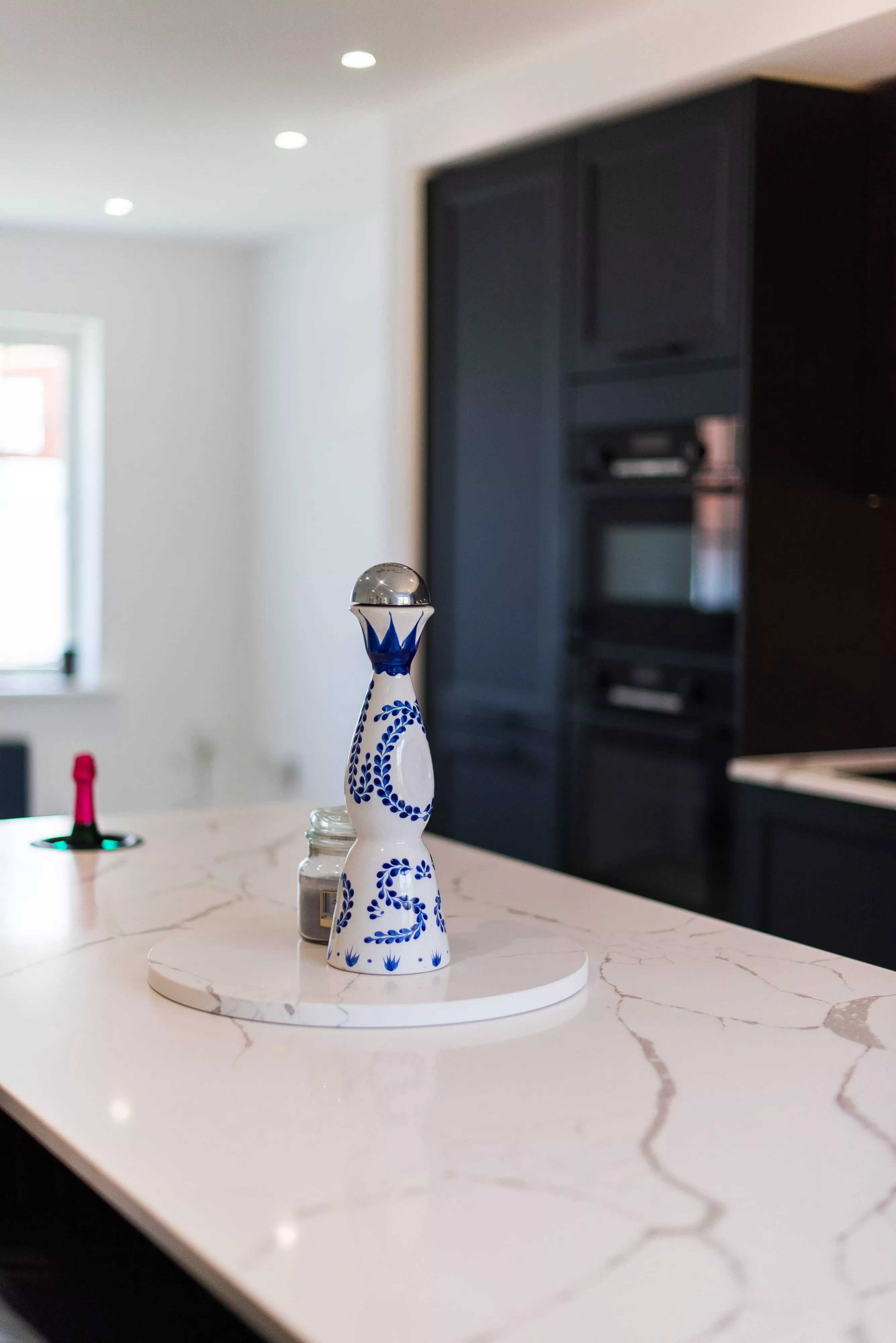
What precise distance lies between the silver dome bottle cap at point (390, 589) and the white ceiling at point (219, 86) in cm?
209

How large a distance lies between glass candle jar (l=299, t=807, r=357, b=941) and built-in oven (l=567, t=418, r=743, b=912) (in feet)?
5.77

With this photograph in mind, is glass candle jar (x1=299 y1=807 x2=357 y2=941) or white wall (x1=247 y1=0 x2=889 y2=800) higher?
white wall (x1=247 y1=0 x2=889 y2=800)

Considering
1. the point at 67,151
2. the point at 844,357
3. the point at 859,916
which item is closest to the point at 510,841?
the point at 859,916

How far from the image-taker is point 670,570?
3180 millimetres

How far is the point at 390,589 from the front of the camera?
133 centimetres

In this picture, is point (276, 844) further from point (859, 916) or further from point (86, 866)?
point (859, 916)

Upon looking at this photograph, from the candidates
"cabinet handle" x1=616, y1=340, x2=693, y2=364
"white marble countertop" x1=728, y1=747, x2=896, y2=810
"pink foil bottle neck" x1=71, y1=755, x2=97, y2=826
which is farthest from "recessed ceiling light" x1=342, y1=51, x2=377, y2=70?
"pink foil bottle neck" x1=71, y1=755, x2=97, y2=826

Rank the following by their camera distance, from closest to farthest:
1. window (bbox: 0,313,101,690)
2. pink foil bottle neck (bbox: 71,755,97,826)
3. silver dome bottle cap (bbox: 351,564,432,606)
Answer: silver dome bottle cap (bbox: 351,564,432,606), pink foil bottle neck (bbox: 71,755,97,826), window (bbox: 0,313,101,690)

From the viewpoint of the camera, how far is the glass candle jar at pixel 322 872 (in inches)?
55.1

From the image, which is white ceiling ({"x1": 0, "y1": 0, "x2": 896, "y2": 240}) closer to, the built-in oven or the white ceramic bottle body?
the built-in oven

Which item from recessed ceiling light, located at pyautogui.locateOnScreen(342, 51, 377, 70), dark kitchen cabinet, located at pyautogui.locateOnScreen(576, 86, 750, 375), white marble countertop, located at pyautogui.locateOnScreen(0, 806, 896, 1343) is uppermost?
recessed ceiling light, located at pyautogui.locateOnScreen(342, 51, 377, 70)

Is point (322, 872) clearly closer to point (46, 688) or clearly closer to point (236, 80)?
point (236, 80)

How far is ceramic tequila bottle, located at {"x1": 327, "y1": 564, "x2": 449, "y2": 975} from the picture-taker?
1296mm

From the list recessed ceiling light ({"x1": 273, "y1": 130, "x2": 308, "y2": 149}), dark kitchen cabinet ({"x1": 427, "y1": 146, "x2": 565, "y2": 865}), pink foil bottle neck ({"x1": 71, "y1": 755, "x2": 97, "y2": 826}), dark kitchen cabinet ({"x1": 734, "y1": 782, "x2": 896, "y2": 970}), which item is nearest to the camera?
pink foil bottle neck ({"x1": 71, "y1": 755, "x2": 97, "y2": 826})
